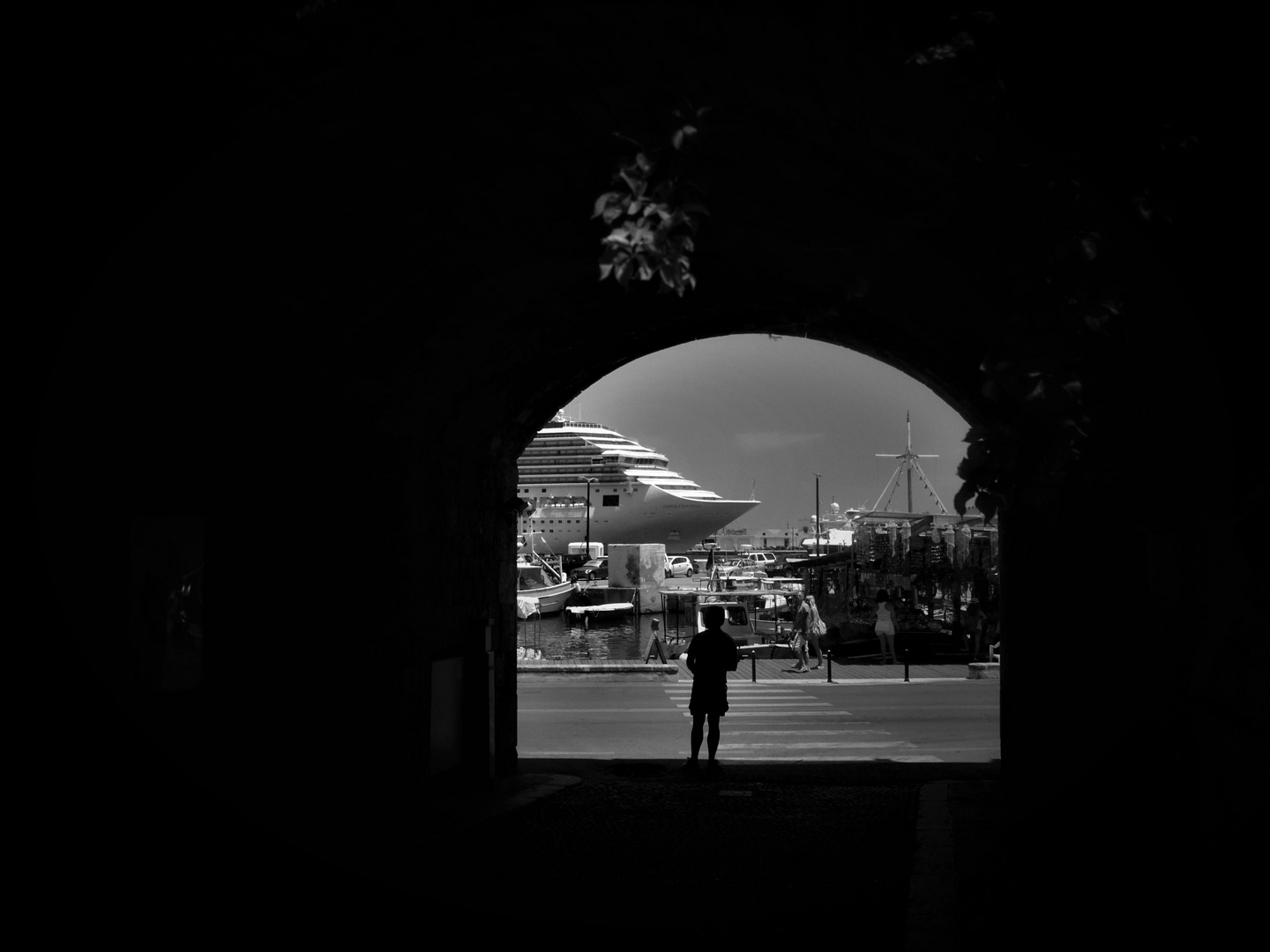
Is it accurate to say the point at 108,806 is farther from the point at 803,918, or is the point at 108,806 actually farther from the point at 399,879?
the point at 803,918

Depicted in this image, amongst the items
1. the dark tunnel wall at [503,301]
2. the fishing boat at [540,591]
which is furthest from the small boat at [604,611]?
the dark tunnel wall at [503,301]

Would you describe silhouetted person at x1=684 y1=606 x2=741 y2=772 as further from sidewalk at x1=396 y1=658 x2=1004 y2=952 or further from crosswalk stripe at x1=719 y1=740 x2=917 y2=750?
crosswalk stripe at x1=719 y1=740 x2=917 y2=750

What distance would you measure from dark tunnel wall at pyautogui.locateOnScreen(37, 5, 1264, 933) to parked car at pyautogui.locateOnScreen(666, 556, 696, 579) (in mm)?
61163

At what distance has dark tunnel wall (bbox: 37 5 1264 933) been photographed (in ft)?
13.9

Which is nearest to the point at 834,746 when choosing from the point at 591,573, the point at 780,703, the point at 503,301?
the point at 780,703

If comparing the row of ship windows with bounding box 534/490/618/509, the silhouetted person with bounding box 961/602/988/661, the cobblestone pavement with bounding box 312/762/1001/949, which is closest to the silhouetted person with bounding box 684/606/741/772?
the cobblestone pavement with bounding box 312/762/1001/949

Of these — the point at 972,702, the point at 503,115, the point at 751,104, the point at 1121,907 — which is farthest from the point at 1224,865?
the point at 972,702

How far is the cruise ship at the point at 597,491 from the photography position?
288ft

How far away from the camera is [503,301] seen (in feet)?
27.3

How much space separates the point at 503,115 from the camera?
5.34 m

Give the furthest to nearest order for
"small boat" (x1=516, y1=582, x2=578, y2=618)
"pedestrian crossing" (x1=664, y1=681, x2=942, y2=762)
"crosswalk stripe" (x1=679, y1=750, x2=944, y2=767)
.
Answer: "small boat" (x1=516, y1=582, x2=578, y2=618) < "pedestrian crossing" (x1=664, y1=681, x2=942, y2=762) < "crosswalk stripe" (x1=679, y1=750, x2=944, y2=767)

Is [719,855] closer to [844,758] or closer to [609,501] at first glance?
[844,758]

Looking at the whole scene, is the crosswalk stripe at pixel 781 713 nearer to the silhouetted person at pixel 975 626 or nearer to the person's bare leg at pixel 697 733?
the silhouetted person at pixel 975 626

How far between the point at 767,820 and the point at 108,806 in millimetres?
4607
